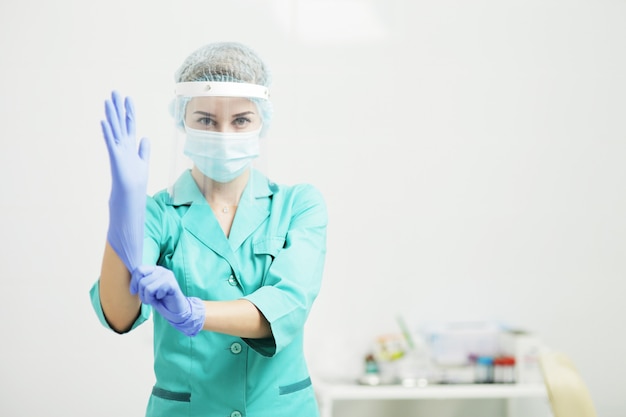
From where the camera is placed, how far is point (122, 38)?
8.39 ft

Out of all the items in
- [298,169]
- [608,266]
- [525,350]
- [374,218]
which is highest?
[298,169]

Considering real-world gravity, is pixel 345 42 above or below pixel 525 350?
above

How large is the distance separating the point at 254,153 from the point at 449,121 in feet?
4.94

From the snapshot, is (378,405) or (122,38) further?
(378,405)

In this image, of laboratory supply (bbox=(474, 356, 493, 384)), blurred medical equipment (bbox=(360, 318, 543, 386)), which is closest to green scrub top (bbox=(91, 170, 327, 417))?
blurred medical equipment (bbox=(360, 318, 543, 386))

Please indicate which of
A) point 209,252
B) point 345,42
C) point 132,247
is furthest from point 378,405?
point 132,247

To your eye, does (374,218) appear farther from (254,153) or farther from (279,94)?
(254,153)

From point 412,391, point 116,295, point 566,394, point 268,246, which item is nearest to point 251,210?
point 268,246

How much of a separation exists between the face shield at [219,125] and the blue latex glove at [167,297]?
1.04 feet

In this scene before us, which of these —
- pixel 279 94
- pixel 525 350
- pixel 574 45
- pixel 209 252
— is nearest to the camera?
pixel 209 252

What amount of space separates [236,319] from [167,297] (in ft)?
0.50

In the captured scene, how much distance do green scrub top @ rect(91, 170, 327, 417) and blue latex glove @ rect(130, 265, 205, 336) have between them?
17 centimetres

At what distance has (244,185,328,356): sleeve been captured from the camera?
4.17ft

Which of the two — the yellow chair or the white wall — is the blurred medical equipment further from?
the yellow chair
